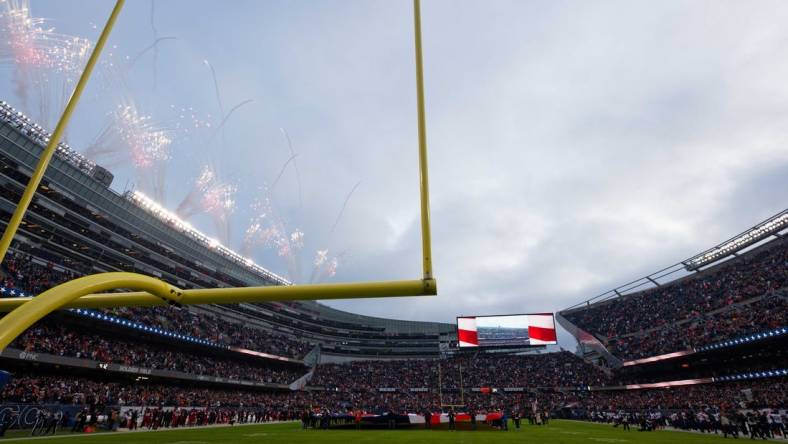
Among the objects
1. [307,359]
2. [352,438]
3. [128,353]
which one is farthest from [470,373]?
[352,438]

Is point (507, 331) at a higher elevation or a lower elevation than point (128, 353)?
higher

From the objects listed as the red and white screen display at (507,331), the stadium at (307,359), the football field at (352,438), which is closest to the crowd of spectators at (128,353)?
the stadium at (307,359)

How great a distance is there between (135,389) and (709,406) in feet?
154

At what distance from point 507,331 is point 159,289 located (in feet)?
156

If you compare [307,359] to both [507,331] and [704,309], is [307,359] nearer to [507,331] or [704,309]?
[507,331]

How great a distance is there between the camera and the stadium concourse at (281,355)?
25703 mm

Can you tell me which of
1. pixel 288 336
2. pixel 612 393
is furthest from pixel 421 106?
pixel 288 336

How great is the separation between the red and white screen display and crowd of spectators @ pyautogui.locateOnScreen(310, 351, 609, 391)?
19.1 ft

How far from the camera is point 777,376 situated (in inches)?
1191

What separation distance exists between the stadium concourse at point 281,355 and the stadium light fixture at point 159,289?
15745 millimetres

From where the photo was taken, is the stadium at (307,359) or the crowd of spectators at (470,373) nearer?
the stadium at (307,359)

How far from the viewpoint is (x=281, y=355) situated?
52781 millimetres

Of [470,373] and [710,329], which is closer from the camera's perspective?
[710,329]

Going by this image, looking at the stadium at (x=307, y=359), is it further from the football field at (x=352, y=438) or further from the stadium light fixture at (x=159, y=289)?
the stadium light fixture at (x=159, y=289)
